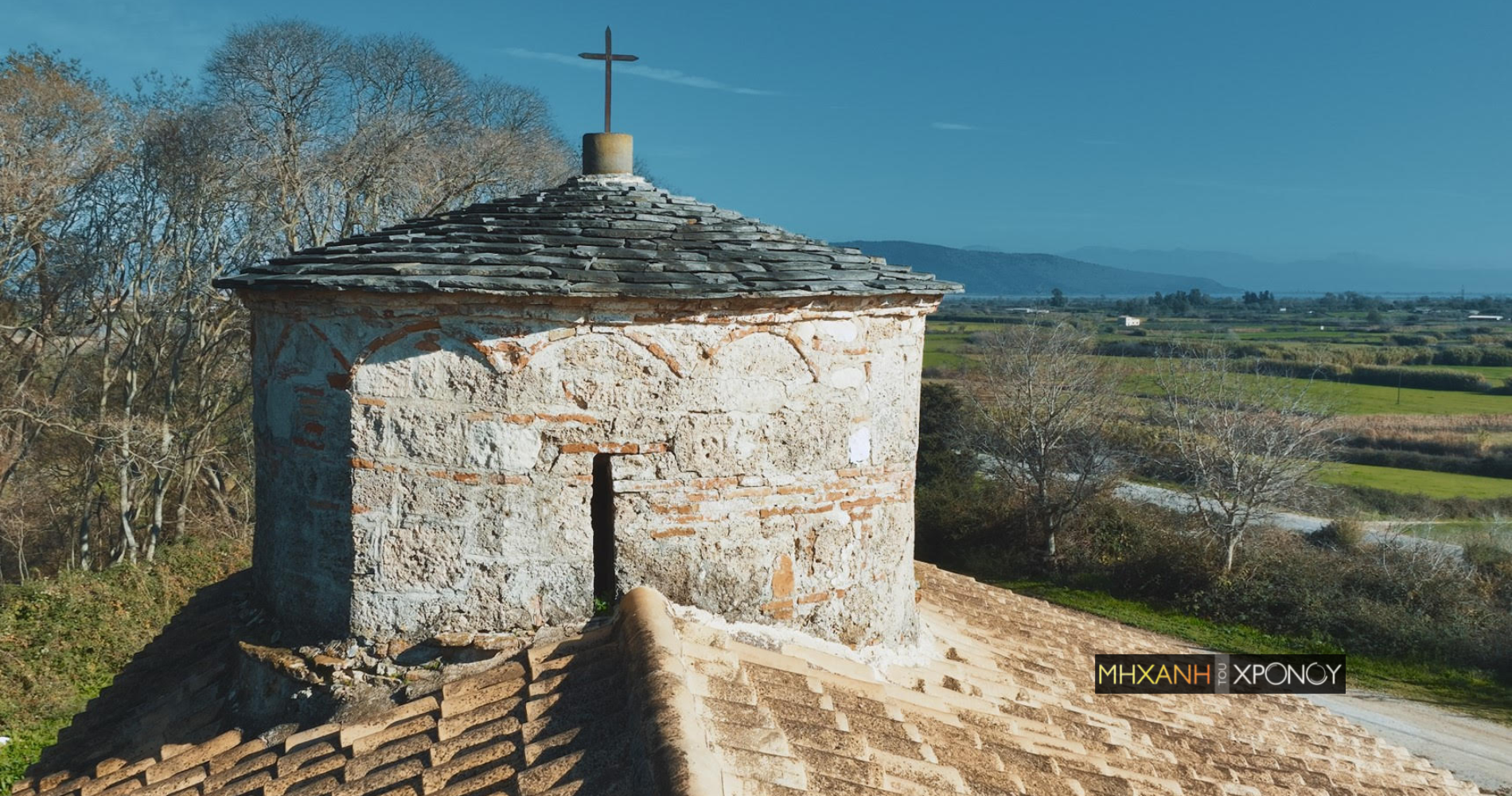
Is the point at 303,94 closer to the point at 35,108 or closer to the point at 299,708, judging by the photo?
the point at 35,108

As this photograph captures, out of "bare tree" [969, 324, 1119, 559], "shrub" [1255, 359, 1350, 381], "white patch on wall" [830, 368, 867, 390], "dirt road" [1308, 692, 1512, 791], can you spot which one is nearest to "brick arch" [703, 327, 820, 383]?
"white patch on wall" [830, 368, 867, 390]

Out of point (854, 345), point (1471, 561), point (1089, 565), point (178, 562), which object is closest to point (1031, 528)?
point (1089, 565)

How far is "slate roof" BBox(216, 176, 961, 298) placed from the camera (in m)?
4.62

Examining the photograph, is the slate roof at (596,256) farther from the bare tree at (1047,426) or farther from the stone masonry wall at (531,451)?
the bare tree at (1047,426)

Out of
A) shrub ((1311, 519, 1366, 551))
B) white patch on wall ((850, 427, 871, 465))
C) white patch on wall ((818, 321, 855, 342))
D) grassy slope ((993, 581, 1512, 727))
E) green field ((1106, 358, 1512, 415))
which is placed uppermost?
white patch on wall ((818, 321, 855, 342))

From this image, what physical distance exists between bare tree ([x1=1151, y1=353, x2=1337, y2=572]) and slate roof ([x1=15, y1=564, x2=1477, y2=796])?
1724 cm

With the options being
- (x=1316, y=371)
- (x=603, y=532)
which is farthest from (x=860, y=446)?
(x=1316, y=371)

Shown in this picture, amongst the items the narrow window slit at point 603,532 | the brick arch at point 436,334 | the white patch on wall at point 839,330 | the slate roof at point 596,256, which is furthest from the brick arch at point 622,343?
the white patch on wall at point 839,330

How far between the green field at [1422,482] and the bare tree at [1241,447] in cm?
379

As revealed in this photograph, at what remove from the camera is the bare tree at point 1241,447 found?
22.5 metres

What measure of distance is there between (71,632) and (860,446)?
16.1m

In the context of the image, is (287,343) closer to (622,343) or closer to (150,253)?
(622,343)

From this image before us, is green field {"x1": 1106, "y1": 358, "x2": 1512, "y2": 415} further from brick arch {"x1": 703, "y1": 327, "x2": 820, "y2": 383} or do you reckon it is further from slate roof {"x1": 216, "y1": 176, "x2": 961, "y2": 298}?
brick arch {"x1": 703, "y1": 327, "x2": 820, "y2": 383}

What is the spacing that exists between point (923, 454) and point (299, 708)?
22.6 meters
